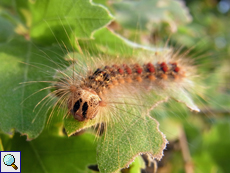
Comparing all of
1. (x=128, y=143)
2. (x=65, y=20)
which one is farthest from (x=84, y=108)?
(x=65, y=20)

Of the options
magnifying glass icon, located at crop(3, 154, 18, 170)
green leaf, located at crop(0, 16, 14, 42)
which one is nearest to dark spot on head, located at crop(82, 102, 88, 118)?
magnifying glass icon, located at crop(3, 154, 18, 170)

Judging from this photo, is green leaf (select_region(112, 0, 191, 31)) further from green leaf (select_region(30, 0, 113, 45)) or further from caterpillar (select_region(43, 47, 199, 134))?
green leaf (select_region(30, 0, 113, 45))

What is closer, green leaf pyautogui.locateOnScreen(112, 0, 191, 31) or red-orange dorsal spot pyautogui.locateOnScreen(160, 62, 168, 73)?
red-orange dorsal spot pyautogui.locateOnScreen(160, 62, 168, 73)

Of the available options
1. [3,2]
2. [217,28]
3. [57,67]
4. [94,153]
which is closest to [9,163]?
[94,153]

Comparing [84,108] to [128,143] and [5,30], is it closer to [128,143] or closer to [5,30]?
[128,143]

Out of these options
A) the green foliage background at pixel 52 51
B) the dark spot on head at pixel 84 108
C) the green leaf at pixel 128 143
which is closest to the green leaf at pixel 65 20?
the green foliage background at pixel 52 51

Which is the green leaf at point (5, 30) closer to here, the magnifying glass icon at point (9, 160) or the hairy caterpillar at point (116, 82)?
the hairy caterpillar at point (116, 82)
